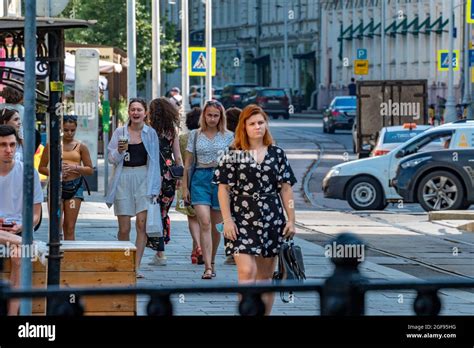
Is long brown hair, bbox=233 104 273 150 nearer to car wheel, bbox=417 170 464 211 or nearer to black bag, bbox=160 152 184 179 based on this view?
black bag, bbox=160 152 184 179

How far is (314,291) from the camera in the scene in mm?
4641

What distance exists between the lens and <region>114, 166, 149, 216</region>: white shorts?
44.8 ft

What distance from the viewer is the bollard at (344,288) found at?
4.46 m

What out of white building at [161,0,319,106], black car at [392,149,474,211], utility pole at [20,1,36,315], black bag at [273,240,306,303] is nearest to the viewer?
utility pole at [20,1,36,315]

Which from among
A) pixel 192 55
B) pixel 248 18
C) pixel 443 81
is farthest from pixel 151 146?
pixel 248 18

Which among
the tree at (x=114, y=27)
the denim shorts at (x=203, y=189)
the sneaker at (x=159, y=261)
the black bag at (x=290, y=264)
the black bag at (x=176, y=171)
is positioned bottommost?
the sneaker at (x=159, y=261)

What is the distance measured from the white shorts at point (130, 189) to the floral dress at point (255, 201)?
3.83 meters

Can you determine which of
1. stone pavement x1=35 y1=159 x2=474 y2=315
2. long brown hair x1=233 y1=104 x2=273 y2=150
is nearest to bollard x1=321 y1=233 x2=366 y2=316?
stone pavement x1=35 y1=159 x2=474 y2=315

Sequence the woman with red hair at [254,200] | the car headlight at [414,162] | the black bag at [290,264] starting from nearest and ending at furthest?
the black bag at [290,264] → the woman with red hair at [254,200] → the car headlight at [414,162]

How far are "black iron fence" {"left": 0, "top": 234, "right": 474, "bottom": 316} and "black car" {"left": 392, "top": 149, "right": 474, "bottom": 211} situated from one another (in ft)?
66.5

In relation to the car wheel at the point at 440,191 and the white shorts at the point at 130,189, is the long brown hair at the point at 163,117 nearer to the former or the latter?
the white shorts at the point at 130,189

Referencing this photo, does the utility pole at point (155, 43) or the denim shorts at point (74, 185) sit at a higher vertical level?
the utility pole at point (155, 43)

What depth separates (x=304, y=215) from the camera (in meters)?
24.5

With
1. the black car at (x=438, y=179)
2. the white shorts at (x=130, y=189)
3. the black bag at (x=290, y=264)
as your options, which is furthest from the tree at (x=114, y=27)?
the black bag at (x=290, y=264)
